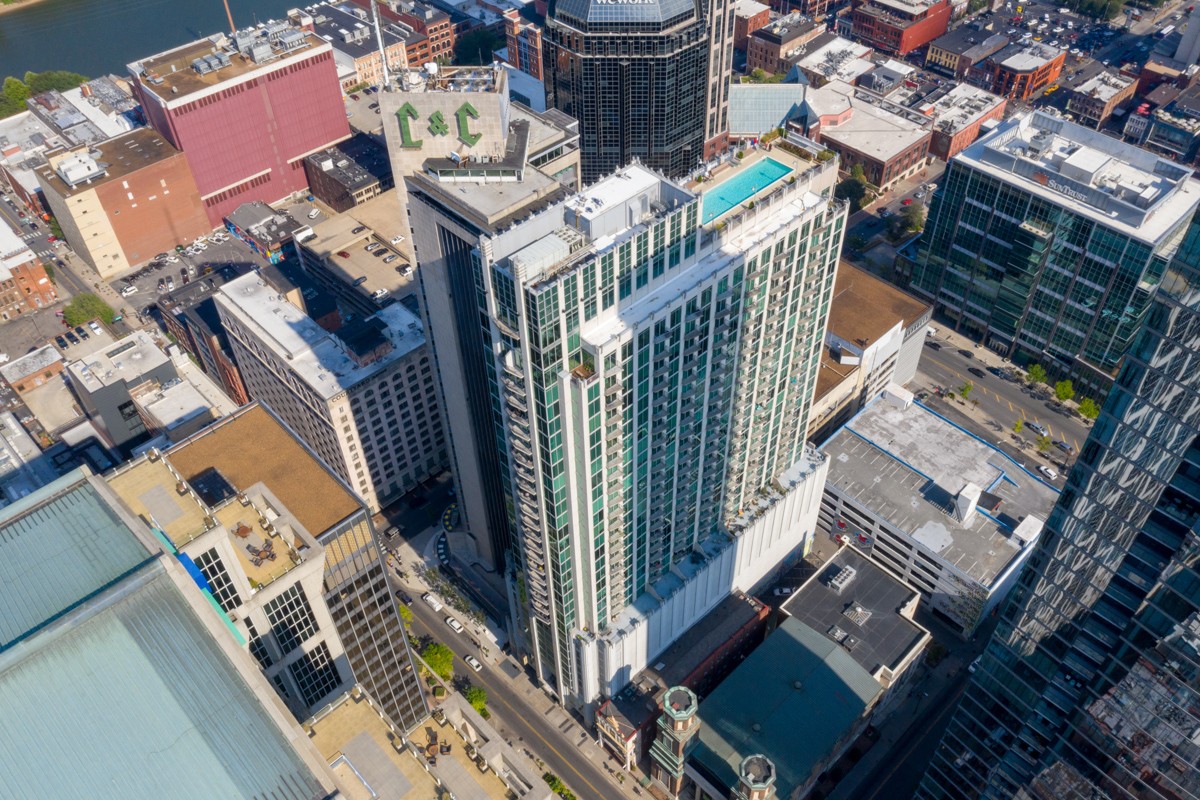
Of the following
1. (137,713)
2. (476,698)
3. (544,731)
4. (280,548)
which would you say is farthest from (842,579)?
(137,713)

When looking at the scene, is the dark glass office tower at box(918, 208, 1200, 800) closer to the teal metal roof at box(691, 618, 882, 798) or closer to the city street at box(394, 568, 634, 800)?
the teal metal roof at box(691, 618, 882, 798)

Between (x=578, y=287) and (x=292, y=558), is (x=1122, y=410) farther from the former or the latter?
(x=292, y=558)

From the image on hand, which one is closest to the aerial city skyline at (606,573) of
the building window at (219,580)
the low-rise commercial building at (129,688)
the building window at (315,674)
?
the low-rise commercial building at (129,688)

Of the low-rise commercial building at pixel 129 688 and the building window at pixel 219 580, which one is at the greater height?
the low-rise commercial building at pixel 129 688

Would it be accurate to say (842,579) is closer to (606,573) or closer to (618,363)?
(606,573)

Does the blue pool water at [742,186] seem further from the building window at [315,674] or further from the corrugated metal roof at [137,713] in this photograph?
the corrugated metal roof at [137,713]

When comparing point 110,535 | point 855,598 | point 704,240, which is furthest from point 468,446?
point 110,535
